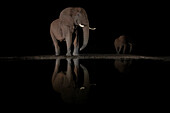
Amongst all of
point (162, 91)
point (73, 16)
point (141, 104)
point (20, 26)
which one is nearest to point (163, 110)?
point (141, 104)

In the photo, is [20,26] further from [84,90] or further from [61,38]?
[84,90]

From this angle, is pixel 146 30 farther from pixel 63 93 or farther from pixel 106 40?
pixel 63 93

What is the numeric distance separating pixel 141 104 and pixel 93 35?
7.97 meters

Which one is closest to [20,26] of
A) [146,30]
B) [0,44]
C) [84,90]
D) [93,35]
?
[0,44]

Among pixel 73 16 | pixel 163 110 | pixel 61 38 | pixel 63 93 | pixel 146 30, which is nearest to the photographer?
pixel 163 110

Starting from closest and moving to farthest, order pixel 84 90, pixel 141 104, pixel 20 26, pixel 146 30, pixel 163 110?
pixel 163 110
pixel 141 104
pixel 84 90
pixel 20 26
pixel 146 30

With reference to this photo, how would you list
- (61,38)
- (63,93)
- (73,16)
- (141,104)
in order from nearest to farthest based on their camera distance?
(141,104) < (63,93) < (73,16) < (61,38)

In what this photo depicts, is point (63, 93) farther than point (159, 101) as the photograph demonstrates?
Yes

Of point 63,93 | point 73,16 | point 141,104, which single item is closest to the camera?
point 141,104

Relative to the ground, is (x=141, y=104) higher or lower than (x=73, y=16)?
lower

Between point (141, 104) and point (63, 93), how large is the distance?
0.54m

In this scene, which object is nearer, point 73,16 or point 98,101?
point 98,101

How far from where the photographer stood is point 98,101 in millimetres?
1659

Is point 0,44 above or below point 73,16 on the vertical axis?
below
